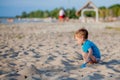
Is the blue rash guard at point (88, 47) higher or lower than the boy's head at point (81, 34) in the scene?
lower

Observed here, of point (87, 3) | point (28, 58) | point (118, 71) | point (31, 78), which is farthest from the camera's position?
point (87, 3)

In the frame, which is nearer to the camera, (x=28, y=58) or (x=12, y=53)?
(x=28, y=58)

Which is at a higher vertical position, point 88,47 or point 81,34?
point 81,34

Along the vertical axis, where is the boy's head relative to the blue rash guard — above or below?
above

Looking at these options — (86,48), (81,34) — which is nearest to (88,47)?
(86,48)

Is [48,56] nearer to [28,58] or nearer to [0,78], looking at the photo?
[28,58]

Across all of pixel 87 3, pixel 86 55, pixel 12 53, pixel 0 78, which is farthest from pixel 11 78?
pixel 87 3

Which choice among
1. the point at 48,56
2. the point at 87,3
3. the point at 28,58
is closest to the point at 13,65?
the point at 28,58

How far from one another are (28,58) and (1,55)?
74cm

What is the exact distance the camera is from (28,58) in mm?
5742

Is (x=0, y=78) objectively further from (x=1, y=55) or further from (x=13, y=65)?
(x=1, y=55)

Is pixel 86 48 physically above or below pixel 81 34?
below

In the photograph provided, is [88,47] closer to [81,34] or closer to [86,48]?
[86,48]

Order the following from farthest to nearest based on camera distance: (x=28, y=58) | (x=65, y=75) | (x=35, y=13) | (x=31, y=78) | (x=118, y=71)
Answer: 1. (x=35, y=13)
2. (x=28, y=58)
3. (x=118, y=71)
4. (x=65, y=75)
5. (x=31, y=78)
